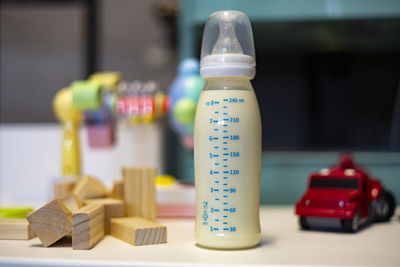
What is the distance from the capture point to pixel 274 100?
110 centimetres

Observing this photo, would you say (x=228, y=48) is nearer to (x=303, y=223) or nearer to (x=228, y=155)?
(x=228, y=155)

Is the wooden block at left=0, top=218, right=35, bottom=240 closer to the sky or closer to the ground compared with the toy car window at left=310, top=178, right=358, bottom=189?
closer to the ground

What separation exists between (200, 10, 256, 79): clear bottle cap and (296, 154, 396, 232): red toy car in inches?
9.1

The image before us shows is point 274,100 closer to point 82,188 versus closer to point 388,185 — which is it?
point 388,185

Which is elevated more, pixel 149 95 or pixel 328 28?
pixel 328 28

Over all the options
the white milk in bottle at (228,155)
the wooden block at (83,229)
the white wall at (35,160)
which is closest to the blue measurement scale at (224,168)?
the white milk in bottle at (228,155)

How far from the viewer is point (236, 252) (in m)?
0.52

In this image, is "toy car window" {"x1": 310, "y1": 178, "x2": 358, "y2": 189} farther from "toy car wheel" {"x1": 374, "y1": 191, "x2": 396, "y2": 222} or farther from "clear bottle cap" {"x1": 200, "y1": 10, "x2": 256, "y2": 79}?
"clear bottle cap" {"x1": 200, "y1": 10, "x2": 256, "y2": 79}

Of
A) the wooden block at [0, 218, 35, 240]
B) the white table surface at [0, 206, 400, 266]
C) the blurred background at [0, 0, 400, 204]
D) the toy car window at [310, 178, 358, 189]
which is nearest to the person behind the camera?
the white table surface at [0, 206, 400, 266]

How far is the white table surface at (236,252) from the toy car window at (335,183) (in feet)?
0.25

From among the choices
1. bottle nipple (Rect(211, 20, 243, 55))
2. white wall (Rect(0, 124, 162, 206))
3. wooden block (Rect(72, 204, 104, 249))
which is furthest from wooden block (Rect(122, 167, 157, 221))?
white wall (Rect(0, 124, 162, 206))

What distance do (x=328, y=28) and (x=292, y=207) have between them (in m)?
0.39

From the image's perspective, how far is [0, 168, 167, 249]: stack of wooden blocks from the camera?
0.54m

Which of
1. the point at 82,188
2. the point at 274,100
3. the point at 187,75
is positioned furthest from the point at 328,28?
the point at 82,188
